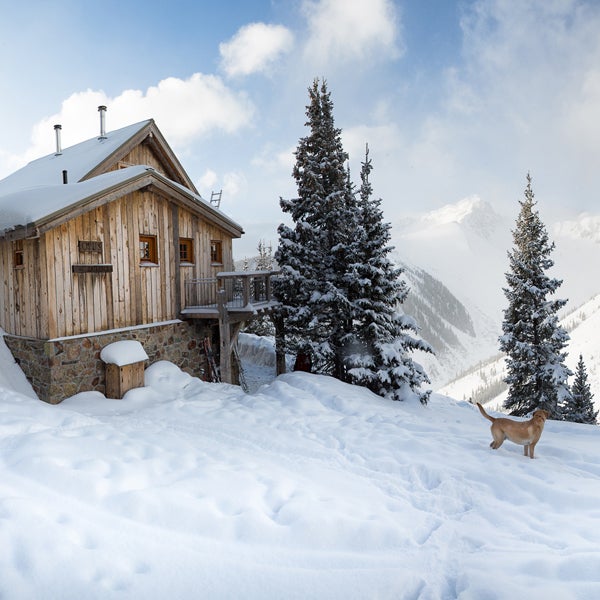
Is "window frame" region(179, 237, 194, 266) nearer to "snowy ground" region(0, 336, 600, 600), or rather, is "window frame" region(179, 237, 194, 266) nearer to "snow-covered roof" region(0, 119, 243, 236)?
"snow-covered roof" region(0, 119, 243, 236)

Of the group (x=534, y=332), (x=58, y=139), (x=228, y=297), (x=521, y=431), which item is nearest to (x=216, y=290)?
(x=228, y=297)

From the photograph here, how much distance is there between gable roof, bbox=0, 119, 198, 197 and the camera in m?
14.5

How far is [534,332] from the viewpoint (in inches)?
704

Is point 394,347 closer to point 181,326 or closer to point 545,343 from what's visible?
point 181,326

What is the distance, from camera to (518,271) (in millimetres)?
18422

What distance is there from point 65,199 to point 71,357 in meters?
4.02

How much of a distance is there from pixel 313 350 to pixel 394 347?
2797mm

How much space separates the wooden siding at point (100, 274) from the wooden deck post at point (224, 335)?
1902mm

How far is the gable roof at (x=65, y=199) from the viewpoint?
31.2ft

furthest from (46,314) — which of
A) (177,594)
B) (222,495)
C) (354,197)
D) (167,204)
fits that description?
(354,197)

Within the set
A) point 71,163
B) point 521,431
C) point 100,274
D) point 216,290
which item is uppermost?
point 71,163

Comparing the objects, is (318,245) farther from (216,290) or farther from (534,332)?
(534,332)

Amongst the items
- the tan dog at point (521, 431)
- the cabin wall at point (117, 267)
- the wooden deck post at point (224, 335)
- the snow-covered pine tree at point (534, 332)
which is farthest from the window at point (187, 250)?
the snow-covered pine tree at point (534, 332)

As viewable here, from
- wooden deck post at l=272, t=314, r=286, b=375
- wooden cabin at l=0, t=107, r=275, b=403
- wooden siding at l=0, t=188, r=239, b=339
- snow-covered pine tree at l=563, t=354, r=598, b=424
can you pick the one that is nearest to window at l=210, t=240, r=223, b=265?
wooden cabin at l=0, t=107, r=275, b=403
